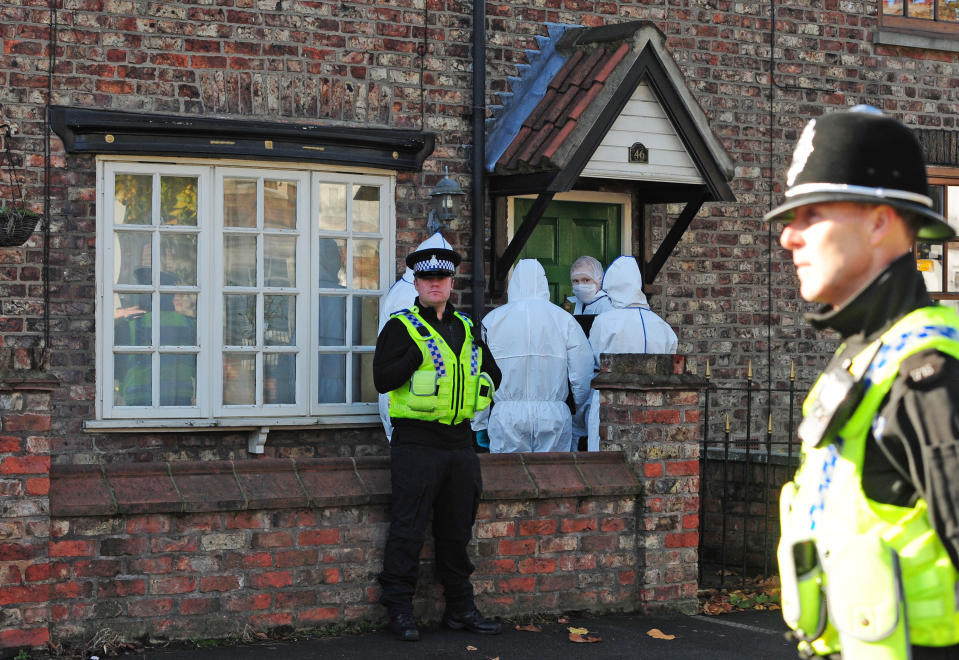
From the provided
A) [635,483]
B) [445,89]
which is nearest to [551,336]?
[635,483]

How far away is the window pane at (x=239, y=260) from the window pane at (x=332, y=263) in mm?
478

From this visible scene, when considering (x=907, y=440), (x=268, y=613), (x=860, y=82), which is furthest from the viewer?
(x=860, y=82)

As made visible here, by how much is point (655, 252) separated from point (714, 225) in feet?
2.26

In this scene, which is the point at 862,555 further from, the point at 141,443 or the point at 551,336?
the point at 141,443

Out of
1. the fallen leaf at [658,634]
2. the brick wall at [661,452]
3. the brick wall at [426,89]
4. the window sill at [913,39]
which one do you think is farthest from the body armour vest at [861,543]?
the window sill at [913,39]

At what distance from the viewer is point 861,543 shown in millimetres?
2561

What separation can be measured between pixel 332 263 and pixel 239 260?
65cm

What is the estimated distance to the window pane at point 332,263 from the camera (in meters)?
9.07

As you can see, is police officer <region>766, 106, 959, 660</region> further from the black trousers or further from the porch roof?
the porch roof

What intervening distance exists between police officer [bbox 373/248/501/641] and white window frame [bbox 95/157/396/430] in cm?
194

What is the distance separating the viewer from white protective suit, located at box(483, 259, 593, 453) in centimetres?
843

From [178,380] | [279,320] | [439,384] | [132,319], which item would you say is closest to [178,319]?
[132,319]

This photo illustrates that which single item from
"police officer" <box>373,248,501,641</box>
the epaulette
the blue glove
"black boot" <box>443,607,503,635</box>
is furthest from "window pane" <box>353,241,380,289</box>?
the epaulette

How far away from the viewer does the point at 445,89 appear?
9422 mm
